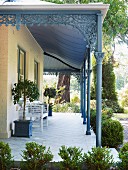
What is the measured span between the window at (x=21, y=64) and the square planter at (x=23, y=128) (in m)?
1.82

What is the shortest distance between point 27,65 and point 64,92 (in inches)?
440

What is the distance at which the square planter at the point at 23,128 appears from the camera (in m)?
7.44

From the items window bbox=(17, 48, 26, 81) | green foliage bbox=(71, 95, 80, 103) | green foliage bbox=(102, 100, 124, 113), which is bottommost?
green foliage bbox=(102, 100, 124, 113)

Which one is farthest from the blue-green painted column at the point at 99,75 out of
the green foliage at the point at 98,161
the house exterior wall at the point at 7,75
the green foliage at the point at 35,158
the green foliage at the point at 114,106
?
the green foliage at the point at 114,106

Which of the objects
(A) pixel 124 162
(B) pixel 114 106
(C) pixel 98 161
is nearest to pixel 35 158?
(C) pixel 98 161

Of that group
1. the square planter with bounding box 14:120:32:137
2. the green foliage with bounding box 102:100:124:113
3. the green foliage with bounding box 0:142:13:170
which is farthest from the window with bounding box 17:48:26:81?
the green foliage with bounding box 102:100:124:113

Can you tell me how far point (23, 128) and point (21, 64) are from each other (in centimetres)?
256

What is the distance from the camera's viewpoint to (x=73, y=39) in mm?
7961

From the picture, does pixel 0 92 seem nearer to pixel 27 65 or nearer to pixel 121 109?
pixel 27 65

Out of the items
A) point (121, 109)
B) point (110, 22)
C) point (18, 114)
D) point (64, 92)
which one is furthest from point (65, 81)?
point (18, 114)

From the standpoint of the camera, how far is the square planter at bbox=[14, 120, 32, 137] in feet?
24.4

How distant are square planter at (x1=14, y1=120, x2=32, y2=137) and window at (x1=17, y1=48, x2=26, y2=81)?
182cm

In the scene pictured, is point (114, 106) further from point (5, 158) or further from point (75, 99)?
point (5, 158)

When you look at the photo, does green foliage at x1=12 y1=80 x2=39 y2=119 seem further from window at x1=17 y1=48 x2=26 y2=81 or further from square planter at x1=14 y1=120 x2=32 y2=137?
window at x1=17 y1=48 x2=26 y2=81
